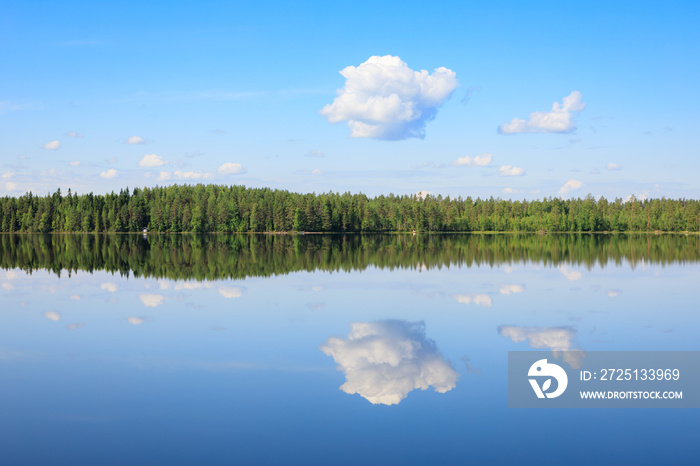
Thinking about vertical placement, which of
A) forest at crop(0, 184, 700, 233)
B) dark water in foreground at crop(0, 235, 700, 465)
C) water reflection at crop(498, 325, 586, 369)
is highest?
forest at crop(0, 184, 700, 233)

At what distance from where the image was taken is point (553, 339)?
1833cm

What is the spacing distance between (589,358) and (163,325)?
1521 cm

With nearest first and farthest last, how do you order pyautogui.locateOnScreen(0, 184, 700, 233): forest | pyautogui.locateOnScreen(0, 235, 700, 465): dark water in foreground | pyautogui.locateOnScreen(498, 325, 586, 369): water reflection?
pyautogui.locateOnScreen(0, 235, 700, 465): dark water in foreground
pyautogui.locateOnScreen(498, 325, 586, 369): water reflection
pyautogui.locateOnScreen(0, 184, 700, 233): forest

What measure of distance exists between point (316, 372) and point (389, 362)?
2231 mm

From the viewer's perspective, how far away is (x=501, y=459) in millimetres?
9961

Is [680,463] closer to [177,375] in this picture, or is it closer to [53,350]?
[177,375]

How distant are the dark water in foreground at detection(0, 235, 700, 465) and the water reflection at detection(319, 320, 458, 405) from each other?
0.07 m

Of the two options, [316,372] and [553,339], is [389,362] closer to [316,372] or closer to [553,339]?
[316,372]

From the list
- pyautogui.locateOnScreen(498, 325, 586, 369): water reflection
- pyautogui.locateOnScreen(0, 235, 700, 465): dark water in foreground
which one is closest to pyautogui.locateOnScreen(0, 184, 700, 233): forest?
pyautogui.locateOnScreen(0, 235, 700, 465): dark water in foreground

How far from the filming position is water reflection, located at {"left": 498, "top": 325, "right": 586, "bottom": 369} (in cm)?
1616

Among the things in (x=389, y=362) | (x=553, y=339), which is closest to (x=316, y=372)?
(x=389, y=362)

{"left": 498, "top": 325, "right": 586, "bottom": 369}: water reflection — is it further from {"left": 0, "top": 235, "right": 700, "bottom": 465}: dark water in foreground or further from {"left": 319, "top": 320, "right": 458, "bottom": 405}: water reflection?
{"left": 319, "top": 320, "right": 458, "bottom": 405}: water reflection

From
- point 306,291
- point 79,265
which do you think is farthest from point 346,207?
point 306,291

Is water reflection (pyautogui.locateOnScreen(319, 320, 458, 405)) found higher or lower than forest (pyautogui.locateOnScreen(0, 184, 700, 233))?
lower
